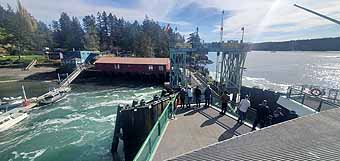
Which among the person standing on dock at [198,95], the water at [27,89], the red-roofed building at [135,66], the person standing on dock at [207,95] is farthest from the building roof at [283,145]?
the red-roofed building at [135,66]

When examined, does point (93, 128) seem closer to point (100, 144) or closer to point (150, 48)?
point (100, 144)

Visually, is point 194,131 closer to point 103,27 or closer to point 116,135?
point 116,135

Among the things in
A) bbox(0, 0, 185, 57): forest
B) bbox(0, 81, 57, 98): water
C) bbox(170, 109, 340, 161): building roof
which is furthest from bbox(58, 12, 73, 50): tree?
bbox(170, 109, 340, 161): building roof

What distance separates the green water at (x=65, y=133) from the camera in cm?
Result: 1396

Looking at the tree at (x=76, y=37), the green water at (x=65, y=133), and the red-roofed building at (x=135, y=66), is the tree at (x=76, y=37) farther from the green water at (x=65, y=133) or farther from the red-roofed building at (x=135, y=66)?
the green water at (x=65, y=133)

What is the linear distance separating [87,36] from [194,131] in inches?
2636

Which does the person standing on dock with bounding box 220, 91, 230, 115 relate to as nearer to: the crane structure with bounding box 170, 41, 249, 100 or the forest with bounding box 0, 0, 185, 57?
the crane structure with bounding box 170, 41, 249, 100

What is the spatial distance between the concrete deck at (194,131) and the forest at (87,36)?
1852 inches

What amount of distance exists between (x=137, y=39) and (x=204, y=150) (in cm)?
6780

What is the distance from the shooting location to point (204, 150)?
530 centimetres

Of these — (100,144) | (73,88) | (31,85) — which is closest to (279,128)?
(100,144)

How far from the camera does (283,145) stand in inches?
208

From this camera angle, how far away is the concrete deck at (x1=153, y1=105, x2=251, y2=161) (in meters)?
7.49

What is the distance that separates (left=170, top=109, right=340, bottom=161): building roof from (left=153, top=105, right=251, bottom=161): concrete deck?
86.8 inches
